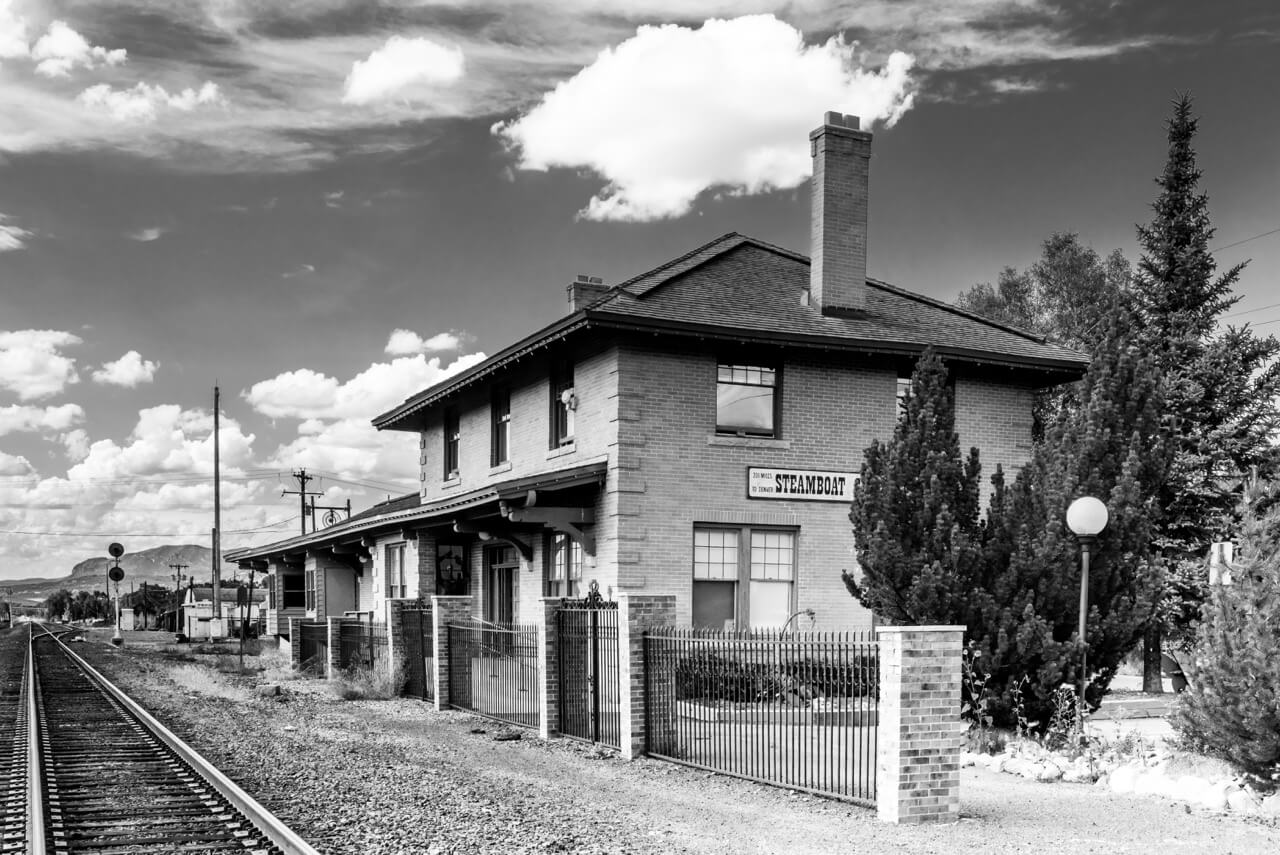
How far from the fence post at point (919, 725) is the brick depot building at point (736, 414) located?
845 centimetres

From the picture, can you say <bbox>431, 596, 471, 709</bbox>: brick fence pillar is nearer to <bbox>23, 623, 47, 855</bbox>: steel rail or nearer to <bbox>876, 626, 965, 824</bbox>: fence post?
<bbox>23, 623, 47, 855</bbox>: steel rail

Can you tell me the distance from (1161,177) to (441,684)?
19.0 m

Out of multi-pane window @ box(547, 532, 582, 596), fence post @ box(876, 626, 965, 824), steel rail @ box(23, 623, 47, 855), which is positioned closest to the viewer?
steel rail @ box(23, 623, 47, 855)

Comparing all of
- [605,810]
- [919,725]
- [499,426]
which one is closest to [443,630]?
[499,426]

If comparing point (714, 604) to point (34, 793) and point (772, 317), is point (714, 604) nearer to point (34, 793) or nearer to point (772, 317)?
point (772, 317)

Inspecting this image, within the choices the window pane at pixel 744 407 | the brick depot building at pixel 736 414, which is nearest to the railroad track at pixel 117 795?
the brick depot building at pixel 736 414

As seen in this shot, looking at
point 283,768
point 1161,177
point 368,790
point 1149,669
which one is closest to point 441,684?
point 283,768

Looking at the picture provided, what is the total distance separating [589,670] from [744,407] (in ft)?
23.1

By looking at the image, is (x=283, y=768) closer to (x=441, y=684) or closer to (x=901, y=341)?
(x=441, y=684)

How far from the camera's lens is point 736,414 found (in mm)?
19844

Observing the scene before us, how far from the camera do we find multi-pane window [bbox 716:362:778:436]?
64.9 feet

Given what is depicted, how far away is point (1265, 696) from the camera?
9.72 m

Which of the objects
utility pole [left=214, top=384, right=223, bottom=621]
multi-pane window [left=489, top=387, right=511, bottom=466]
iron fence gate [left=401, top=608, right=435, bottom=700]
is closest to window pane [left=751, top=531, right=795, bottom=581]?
iron fence gate [left=401, top=608, right=435, bottom=700]

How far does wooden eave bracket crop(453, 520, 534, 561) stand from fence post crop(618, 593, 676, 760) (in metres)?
8.86
